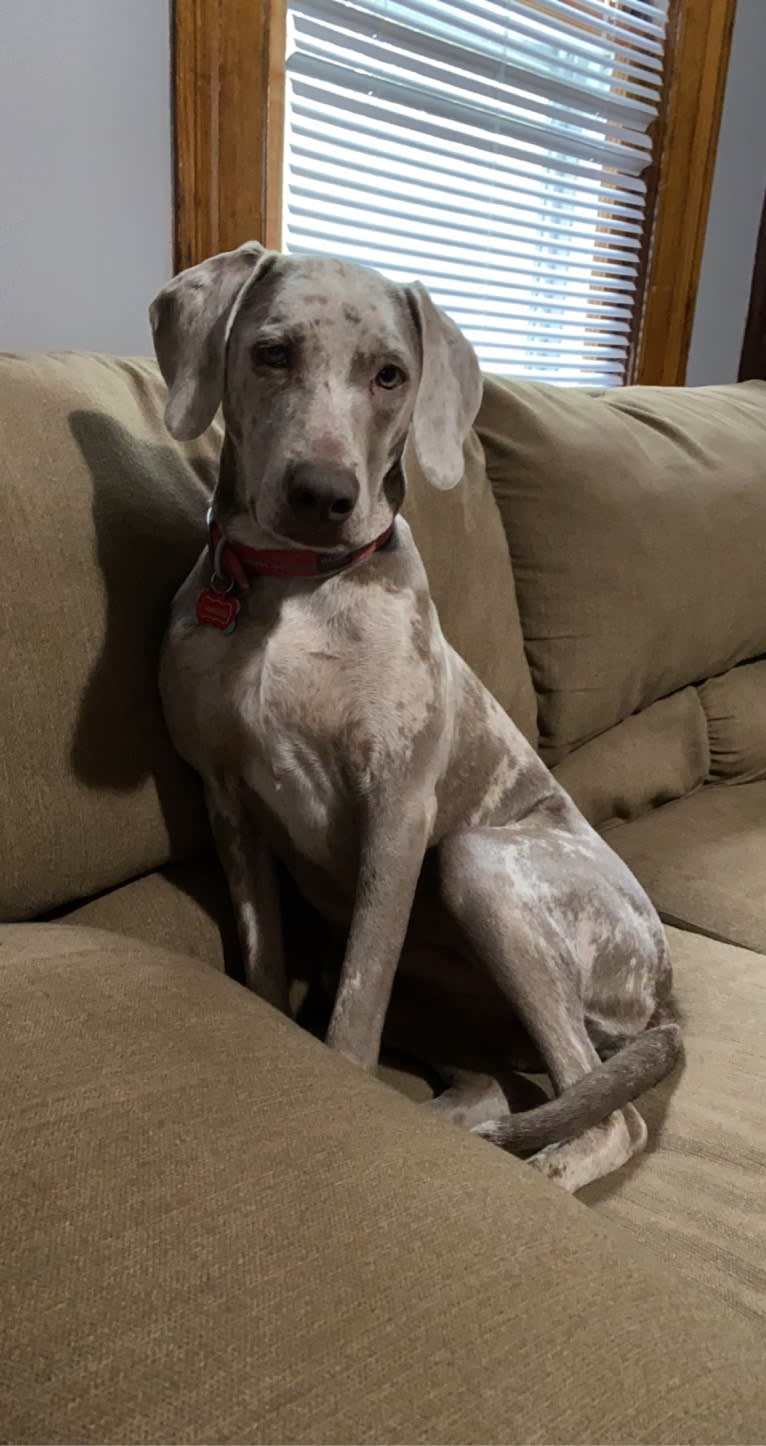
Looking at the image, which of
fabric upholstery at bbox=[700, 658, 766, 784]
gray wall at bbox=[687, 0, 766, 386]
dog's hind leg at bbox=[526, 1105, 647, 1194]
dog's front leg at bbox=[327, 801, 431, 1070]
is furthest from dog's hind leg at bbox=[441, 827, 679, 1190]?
gray wall at bbox=[687, 0, 766, 386]

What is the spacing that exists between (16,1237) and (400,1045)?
0.82 m

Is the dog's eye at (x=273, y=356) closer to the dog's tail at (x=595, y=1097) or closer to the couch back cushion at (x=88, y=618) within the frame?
the couch back cushion at (x=88, y=618)

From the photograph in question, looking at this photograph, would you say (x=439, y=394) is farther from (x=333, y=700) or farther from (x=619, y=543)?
(x=619, y=543)

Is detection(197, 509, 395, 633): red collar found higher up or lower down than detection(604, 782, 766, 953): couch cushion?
higher up

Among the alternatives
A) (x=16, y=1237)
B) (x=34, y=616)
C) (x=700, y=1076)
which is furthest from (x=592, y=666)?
(x=16, y=1237)

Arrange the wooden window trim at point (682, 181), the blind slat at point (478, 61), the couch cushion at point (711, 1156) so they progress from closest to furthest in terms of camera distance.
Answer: the couch cushion at point (711, 1156) → the blind slat at point (478, 61) → the wooden window trim at point (682, 181)

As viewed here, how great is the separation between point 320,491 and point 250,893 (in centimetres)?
51

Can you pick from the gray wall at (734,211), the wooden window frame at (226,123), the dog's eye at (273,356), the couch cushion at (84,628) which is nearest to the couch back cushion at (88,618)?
the couch cushion at (84,628)

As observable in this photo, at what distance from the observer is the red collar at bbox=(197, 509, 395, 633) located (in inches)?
49.2

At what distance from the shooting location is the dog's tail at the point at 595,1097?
3.53 feet

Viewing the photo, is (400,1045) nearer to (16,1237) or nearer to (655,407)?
(16,1237)

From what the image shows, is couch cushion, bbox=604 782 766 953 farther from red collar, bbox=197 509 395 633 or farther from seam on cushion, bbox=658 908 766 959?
red collar, bbox=197 509 395 633

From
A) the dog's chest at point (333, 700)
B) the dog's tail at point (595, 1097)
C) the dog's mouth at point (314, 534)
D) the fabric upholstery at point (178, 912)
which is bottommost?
the dog's tail at point (595, 1097)

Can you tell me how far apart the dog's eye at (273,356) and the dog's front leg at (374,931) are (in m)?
0.49
